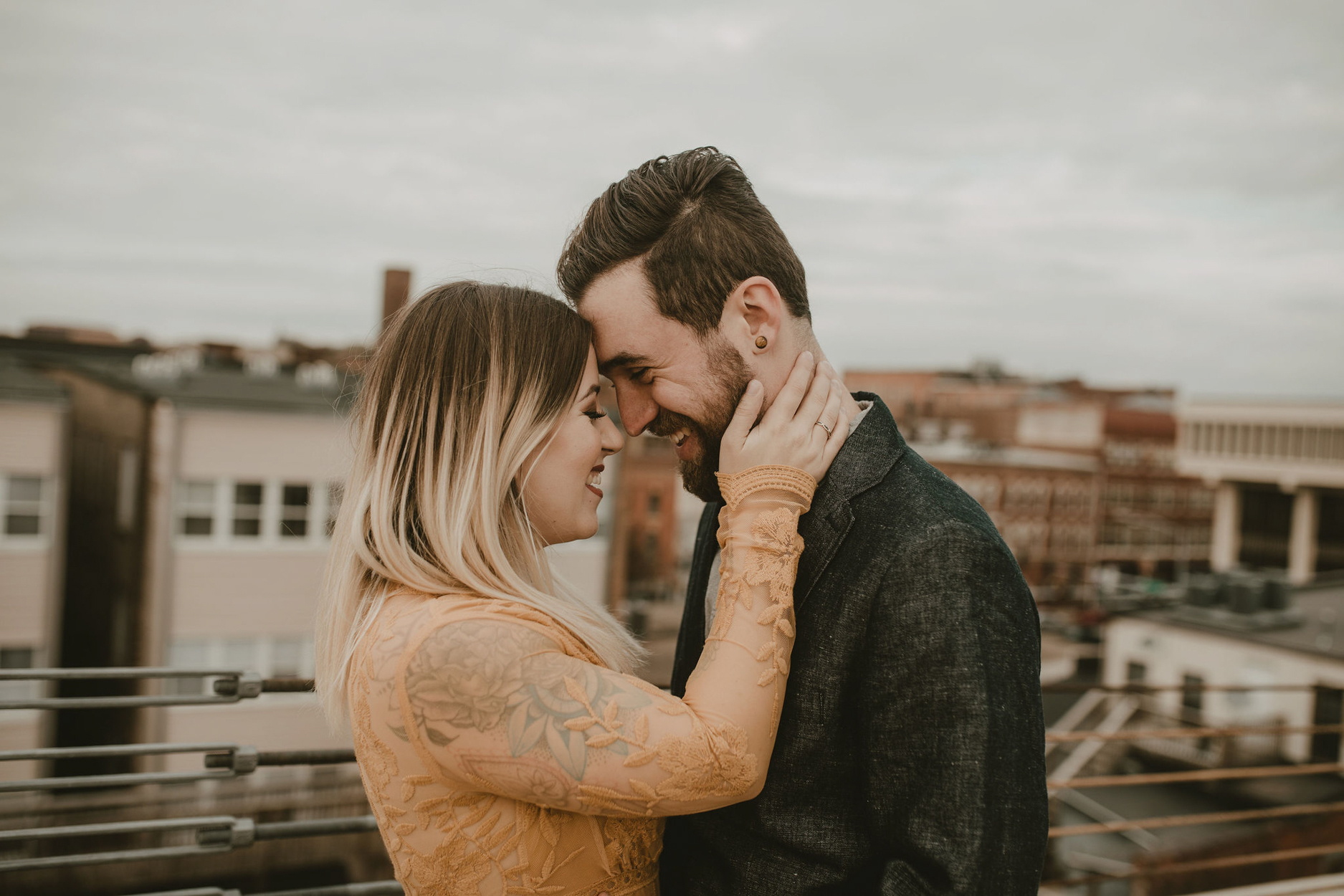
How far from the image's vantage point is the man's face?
6.10 feet

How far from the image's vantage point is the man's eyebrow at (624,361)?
1.92m

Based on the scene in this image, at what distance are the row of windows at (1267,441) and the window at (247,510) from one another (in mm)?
53902

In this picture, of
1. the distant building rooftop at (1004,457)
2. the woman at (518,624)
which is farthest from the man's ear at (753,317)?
the distant building rooftop at (1004,457)

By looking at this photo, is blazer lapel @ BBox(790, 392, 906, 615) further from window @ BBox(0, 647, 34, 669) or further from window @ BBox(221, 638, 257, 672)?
window @ BBox(0, 647, 34, 669)

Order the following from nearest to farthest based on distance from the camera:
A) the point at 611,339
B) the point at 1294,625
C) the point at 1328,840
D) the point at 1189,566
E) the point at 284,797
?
the point at 611,339, the point at 1328,840, the point at 284,797, the point at 1294,625, the point at 1189,566

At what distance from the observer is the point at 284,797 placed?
44.4 feet

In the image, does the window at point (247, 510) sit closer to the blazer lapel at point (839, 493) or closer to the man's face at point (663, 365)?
the man's face at point (663, 365)

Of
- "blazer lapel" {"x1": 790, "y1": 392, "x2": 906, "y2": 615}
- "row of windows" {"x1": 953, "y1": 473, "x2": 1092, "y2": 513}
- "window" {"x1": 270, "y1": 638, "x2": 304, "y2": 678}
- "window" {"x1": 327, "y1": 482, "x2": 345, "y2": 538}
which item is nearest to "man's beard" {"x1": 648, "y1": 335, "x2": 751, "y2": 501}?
"blazer lapel" {"x1": 790, "y1": 392, "x2": 906, "y2": 615}

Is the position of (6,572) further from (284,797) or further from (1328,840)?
(1328,840)

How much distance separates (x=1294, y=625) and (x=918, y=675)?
29859 mm

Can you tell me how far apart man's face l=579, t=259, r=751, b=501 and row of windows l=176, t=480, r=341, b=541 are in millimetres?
15766

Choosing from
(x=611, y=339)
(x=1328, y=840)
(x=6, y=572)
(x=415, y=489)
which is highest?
(x=611, y=339)

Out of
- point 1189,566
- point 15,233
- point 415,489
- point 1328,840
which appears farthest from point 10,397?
point 1189,566

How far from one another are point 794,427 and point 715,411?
0.20m
